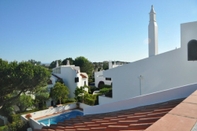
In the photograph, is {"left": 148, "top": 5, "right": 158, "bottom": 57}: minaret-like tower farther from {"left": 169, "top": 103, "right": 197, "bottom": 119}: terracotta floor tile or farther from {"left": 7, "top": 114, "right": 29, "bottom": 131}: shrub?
{"left": 7, "top": 114, "right": 29, "bottom": 131}: shrub

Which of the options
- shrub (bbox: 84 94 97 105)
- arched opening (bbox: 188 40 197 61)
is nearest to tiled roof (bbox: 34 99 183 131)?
arched opening (bbox: 188 40 197 61)

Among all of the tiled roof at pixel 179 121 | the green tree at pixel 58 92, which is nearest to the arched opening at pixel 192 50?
the tiled roof at pixel 179 121

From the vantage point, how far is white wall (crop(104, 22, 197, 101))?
9.55 meters

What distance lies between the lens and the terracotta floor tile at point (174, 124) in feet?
5.71

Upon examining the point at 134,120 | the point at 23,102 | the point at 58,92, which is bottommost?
the point at 23,102

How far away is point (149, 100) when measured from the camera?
473 cm

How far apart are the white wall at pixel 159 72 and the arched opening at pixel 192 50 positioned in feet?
0.70

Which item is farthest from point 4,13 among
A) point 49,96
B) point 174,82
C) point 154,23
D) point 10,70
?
point 174,82

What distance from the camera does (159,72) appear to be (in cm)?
1034

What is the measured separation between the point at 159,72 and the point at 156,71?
20 cm

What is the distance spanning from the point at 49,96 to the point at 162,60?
20.0 metres

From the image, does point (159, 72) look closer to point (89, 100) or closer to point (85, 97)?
point (89, 100)

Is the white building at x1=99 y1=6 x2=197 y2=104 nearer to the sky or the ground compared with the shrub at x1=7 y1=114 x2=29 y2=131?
nearer to the sky

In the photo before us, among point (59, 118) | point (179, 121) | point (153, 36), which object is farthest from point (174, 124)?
point (59, 118)
